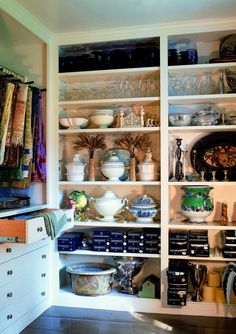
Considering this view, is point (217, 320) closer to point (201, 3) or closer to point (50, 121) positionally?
point (50, 121)

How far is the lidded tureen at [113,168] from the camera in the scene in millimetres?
2877

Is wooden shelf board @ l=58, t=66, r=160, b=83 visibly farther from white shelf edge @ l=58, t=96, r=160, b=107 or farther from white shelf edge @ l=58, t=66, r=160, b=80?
white shelf edge @ l=58, t=96, r=160, b=107

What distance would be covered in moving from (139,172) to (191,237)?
0.64 m

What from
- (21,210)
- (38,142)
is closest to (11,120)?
(38,142)

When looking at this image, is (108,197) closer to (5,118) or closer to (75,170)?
(75,170)

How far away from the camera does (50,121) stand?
2.96 metres

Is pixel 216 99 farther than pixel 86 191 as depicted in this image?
No

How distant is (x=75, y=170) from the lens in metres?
2.94

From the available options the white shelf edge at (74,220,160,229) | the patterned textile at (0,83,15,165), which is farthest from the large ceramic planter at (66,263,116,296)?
the patterned textile at (0,83,15,165)

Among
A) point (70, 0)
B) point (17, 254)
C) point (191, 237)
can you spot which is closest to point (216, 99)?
point (191, 237)

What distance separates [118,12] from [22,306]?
2.11m

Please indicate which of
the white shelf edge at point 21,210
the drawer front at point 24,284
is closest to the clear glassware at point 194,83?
the white shelf edge at point 21,210

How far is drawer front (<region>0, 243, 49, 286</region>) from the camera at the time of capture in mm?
2244

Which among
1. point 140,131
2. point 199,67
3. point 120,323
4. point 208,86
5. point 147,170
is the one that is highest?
point 199,67
